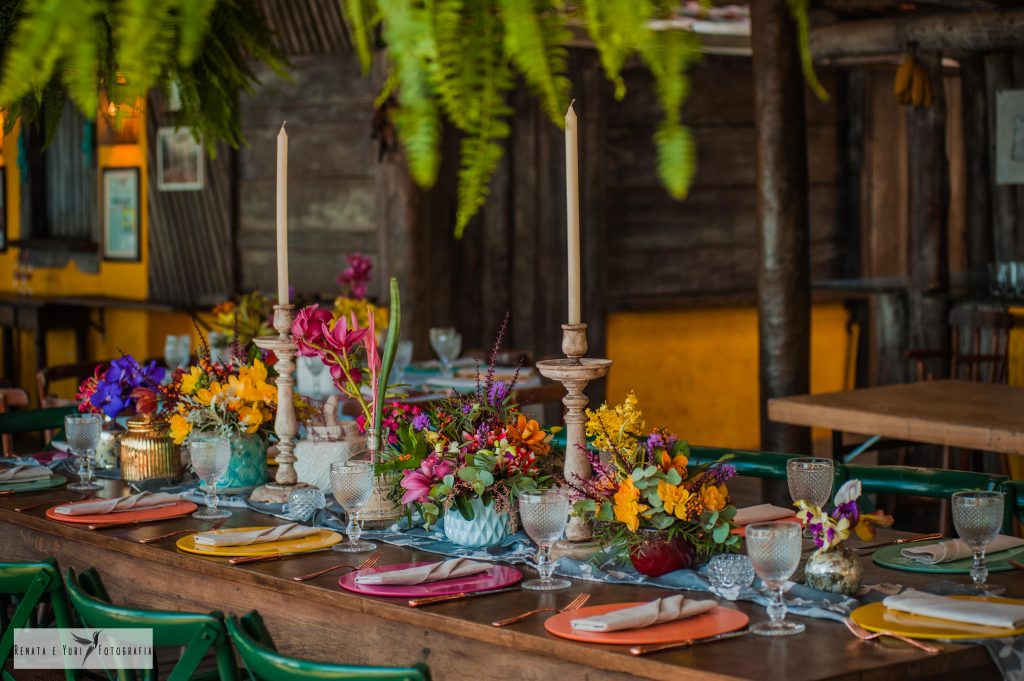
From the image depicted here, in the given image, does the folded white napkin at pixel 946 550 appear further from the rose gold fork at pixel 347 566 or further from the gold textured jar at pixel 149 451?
the gold textured jar at pixel 149 451

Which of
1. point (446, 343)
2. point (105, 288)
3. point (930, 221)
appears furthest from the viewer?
point (105, 288)

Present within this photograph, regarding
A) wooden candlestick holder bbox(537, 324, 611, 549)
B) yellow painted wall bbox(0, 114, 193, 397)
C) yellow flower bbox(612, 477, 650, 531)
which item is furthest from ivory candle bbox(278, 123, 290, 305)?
yellow painted wall bbox(0, 114, 193, 397)

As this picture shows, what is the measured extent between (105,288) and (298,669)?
7.61 metres

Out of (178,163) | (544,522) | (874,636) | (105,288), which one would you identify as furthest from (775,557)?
(105,288)

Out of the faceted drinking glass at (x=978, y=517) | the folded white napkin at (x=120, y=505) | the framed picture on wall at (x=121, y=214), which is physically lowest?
the folded white napkin at (x=120, y=505)

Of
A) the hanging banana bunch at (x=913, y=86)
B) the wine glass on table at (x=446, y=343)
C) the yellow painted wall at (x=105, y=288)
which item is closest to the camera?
the wine glass on table at (x=446, y=343)

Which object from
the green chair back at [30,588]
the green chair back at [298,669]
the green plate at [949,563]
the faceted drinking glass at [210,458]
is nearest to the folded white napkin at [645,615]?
the green chair back at [298,669]

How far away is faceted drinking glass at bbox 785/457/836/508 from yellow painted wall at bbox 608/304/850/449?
5212 millimetres

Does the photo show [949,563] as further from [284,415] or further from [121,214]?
[121,214]

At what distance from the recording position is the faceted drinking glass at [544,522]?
229 centimetres

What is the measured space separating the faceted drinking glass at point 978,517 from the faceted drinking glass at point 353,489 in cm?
102

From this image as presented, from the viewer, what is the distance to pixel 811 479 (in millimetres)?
2539

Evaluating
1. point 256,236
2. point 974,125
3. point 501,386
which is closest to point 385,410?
point 501,386

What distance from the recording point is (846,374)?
8.89 m
